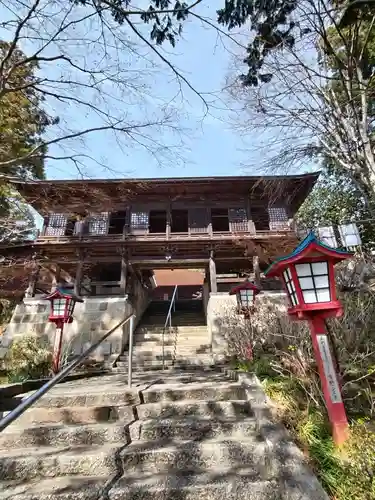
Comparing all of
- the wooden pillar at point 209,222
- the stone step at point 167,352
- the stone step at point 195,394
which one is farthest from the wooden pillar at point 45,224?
the stone step at point 195,394

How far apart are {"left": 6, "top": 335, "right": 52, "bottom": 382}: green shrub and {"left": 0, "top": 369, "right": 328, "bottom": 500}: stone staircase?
449cm

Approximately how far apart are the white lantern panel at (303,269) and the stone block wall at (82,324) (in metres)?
7.83

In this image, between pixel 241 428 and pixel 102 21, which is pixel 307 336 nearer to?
pixel 241 428

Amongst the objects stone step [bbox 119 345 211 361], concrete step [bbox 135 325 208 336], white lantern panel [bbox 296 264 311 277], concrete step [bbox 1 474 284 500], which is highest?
concrete step [bbox 135 325 208 336]

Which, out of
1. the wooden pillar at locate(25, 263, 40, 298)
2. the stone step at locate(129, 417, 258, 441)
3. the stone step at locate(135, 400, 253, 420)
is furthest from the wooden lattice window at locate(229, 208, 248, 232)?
the stone step at locate(129, 417, 258, 441)

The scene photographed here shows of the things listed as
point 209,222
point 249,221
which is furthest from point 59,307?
point 249,221

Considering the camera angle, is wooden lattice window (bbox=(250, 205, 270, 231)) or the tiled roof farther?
the tiled roof

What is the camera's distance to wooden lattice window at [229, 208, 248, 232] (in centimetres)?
1192

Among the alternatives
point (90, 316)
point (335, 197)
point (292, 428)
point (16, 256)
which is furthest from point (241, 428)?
point (16, 256)

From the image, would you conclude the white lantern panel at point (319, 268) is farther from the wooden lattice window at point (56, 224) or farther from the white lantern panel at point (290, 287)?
the wooden lattice window at point (56, 224)

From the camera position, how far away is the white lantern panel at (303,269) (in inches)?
93.5

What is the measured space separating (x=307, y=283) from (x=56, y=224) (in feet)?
38.2

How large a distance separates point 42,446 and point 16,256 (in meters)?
10.9

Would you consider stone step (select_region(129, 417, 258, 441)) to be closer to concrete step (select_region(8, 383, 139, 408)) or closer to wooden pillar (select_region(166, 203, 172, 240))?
concrete step (select_region(8, 383, 139, 408))
